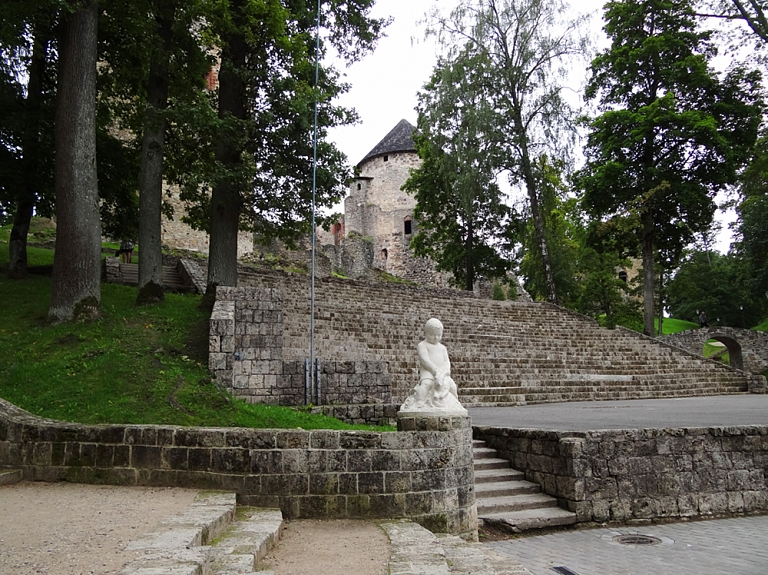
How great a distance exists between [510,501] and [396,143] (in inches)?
1709

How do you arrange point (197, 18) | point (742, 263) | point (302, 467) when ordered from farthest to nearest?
point (742, 263) → point (197, 18) → point (302, 467)

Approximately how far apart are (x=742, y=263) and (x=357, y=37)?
28870 mm

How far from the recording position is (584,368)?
17.3 meters

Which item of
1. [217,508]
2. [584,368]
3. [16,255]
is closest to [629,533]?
[217,508]

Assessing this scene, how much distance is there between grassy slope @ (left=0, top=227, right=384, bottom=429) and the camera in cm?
781

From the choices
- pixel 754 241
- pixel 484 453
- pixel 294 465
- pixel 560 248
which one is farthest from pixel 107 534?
pixel 754 241

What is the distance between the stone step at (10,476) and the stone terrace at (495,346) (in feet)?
23.2

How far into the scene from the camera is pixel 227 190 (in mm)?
13141

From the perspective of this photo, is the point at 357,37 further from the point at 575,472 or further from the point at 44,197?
the point at 575,472

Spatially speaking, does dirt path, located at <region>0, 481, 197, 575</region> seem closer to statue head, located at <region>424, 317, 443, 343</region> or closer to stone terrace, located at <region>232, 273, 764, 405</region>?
statue head, located at <region>424, 317, 443, 343</region>

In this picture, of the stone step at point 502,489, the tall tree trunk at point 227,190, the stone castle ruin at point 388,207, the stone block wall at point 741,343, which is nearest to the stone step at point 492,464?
the stone step at point 502,489

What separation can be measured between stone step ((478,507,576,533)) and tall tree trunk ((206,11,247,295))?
8335 millimetres

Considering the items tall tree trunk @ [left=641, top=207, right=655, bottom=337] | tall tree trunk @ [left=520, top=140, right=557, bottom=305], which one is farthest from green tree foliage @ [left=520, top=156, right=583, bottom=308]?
tall tree trunk @ [left=641, top=207, right=655, bottom=337]

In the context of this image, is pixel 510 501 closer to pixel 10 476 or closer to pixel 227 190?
pixel 10 476
